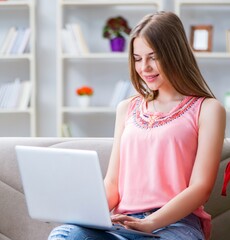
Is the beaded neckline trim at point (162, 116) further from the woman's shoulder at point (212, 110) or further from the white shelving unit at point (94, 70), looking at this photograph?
the white shelving unit at point (94, 70)

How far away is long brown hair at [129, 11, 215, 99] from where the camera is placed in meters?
1.77

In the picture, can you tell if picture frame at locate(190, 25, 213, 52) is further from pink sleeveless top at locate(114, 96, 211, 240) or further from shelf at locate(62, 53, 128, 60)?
pink sleeveless top at locate(114, 96, 211, 240)

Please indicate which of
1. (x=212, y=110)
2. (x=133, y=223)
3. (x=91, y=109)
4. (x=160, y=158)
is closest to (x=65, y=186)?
(x=133, y=223)

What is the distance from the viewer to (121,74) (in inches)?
197

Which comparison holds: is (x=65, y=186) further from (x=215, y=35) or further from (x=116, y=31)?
(x=215, y=35)

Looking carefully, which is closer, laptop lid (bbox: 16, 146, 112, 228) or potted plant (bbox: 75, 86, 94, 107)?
laptop lid (bbox: 16, 146, 112, 228)

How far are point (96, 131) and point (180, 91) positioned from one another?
10.6 ft

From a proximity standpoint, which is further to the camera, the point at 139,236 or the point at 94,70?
the point at 94,70

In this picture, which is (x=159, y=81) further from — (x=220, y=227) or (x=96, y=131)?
(x=96, y=131)

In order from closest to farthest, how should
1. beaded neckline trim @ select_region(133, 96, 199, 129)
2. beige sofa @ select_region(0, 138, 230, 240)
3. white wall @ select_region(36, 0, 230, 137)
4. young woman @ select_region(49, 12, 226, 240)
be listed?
young woman @ select_region(49, 12, 226, 240)
beaded neckline trim @ select_region(133, 96, 199, 129)
beige sofa @ select_region(0, 138, 230, 240)
white wall @ select_region(36, 0, 230, 137)

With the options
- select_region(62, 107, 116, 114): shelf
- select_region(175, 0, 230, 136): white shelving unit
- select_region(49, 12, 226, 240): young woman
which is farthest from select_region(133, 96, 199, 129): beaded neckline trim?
Result: select_region(175, 0, 230, 136): white shelving unit

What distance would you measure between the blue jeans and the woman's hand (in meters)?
0.03

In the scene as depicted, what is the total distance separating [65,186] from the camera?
1519mm

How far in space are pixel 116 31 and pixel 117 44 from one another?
0.32ft
